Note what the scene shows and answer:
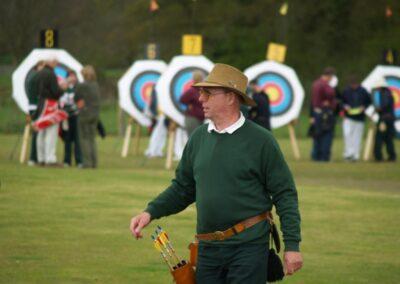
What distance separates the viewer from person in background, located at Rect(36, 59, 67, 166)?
24172 millimetres

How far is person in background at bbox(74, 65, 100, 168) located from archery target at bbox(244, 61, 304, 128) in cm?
796

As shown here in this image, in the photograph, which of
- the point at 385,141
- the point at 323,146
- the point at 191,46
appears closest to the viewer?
the point at 191,46

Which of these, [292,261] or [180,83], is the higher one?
[292,261]

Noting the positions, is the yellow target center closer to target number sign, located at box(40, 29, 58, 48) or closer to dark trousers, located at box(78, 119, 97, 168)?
target number sign, located at box(40, 29, 58, 48)

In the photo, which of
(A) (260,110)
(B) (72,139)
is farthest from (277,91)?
(B) (72,139)

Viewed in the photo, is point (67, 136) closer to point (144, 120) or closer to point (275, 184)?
point (144, 120)

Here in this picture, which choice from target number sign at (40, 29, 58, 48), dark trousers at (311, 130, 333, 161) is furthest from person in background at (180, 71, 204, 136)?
dark trousers at (311, 130, 333, 161)

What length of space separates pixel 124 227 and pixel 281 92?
17325mm

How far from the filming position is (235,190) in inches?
309

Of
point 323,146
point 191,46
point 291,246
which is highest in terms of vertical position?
point 191,46

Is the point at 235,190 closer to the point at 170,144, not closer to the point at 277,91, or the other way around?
the point at 170,144

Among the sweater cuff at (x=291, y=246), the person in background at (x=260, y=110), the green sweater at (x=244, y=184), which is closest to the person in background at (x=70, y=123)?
the person in background at (x=260, y=110)

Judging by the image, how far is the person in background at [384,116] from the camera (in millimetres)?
30656

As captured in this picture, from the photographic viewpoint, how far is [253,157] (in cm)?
785
